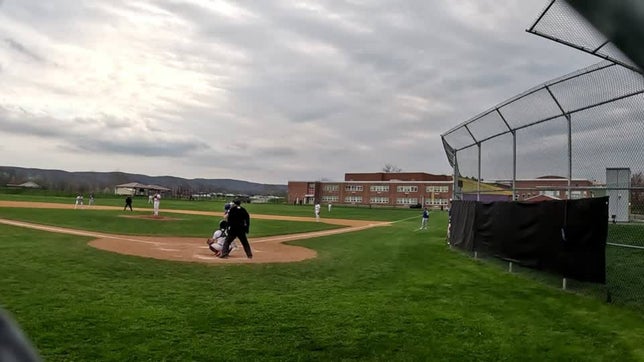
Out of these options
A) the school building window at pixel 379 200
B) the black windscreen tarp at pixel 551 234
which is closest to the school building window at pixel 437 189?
the school building window at pixel 379 200

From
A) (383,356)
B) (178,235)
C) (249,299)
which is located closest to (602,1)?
(383,356)

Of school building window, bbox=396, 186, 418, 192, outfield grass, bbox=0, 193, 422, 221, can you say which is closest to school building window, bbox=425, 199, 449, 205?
school building window, bbox=396, 186, 418, 192

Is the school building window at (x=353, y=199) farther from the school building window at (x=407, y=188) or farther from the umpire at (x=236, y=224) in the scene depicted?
the umpire at (x=236, y=224)

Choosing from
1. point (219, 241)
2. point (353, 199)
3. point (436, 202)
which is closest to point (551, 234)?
point (219, 241)

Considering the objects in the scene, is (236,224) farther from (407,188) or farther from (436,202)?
(407,188)

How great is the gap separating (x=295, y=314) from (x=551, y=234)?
5414mm

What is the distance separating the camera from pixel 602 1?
2.54 ft

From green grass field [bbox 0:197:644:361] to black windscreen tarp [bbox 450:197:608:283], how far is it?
464 mm

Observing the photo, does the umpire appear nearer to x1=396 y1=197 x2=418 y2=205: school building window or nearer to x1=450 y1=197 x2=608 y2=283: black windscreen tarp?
x1=450 y1=197 x2=608 y2=283: black windscreen tarp

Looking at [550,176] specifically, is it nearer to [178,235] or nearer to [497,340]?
[497,340]

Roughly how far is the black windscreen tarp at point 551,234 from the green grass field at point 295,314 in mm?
464

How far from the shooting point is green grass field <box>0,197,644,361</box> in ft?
17.5

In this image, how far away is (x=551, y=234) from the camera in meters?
9.38

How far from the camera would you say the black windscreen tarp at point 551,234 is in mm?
8195
